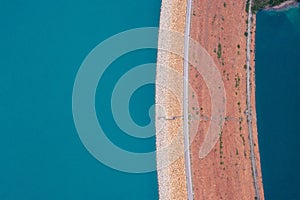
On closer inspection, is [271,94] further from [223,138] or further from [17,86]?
[17,86]

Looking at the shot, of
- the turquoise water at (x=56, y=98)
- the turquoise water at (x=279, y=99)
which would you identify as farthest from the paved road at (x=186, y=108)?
the turquoise water at (x=279, y=99)

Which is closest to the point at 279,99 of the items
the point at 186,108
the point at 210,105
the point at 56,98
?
the point at 210,105

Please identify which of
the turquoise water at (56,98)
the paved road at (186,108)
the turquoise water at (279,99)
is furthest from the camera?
the turquoise water at (279,99)

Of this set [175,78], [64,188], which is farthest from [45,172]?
[175,78]

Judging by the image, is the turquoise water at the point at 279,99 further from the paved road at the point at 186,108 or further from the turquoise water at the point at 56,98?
the turquoise water at the point at 56,98

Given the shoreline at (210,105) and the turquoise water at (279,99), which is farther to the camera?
the turquoise water at (279,99)

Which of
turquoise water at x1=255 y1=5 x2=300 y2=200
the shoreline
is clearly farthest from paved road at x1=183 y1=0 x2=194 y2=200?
turquoise water at x1=255 y1=5 x2=300 y2=200
